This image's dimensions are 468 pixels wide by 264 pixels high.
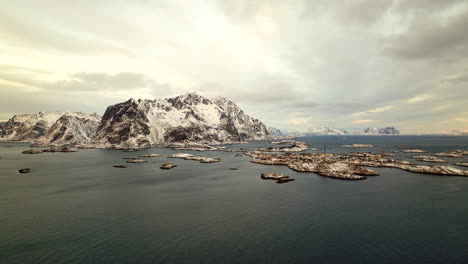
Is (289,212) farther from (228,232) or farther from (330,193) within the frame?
(330,193)

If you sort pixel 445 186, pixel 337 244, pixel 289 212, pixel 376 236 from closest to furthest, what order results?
pixel 337 244
pixel 376 236
pixel 289 212
pixel 445 186

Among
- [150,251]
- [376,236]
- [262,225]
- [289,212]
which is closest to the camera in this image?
[150,251]

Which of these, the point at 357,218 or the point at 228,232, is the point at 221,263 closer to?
the point at 228,232

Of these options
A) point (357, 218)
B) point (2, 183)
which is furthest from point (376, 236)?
point (2, 183)

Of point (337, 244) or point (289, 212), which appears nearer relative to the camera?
point (337, 244)

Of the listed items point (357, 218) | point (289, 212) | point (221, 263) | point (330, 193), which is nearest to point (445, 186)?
point (330, 193)

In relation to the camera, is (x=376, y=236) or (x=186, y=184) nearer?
(x=376, y=236)
